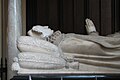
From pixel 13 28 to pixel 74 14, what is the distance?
1.02 metres

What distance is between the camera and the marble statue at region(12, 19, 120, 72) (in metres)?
2.37

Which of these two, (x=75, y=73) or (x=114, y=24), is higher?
(x=114, y=24)

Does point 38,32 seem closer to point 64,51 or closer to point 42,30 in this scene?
point 42,30

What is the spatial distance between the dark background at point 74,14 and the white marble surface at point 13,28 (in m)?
0.81

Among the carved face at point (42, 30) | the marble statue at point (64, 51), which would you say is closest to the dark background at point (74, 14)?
the marble statue at point (64, 51)

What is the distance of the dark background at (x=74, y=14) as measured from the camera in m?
3.41

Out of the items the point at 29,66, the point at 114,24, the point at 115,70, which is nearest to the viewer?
the point at 29,66

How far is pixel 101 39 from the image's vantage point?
2.63m

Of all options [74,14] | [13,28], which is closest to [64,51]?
→ [13,28]

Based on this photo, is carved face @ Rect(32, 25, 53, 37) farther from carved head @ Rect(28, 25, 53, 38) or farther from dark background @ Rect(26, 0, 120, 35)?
dark background @ Rect(26, 0, 120, 35)

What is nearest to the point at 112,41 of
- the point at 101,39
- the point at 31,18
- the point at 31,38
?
the point at 101,39

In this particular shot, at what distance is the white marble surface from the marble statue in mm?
113

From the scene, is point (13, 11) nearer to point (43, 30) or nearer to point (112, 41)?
point (43, 30)

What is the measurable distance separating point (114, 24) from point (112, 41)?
809 mm
